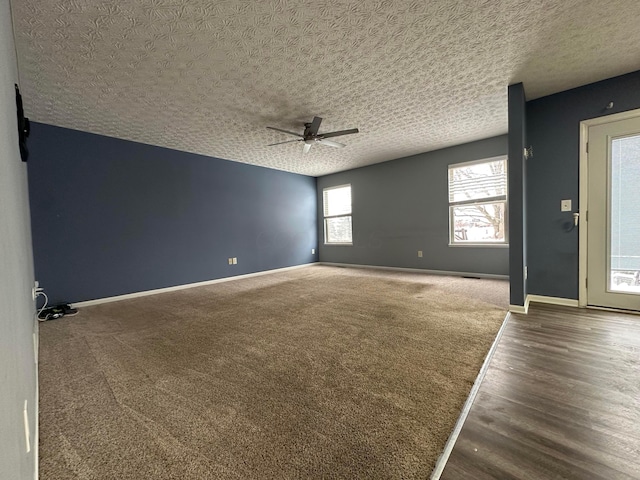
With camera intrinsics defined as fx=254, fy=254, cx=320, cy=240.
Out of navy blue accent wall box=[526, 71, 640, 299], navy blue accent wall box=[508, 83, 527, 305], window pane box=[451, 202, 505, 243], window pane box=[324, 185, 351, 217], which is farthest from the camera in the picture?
window pane box=[324, 185, 351, 217]

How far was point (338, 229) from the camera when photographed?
22.6 feet

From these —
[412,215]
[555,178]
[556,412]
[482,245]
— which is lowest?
[556,412]

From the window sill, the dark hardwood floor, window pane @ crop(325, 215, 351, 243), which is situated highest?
window pane @ crop(325, 215, 351, 243)

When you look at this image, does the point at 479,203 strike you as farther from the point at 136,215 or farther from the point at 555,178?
the point at 136,215

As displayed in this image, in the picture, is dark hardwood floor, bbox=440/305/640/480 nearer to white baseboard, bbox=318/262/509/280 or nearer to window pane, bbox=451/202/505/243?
white baseboard, bbox=318/262/509/280

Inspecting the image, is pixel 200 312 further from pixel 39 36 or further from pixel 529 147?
pixel 529 147

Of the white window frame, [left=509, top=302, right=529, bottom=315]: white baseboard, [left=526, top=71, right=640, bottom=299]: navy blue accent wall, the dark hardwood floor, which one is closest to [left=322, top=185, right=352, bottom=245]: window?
the white window frame

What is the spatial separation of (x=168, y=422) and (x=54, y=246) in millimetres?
3563

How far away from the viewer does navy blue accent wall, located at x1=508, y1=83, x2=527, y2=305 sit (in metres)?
2.75

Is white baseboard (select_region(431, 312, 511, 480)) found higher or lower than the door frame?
lower

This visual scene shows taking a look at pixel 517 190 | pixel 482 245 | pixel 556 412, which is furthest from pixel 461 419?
pixel 482 245

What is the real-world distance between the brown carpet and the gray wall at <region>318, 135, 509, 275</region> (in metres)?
2.10

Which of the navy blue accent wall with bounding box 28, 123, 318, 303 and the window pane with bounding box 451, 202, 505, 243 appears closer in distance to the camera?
the navy blue accent wall with bounding box 28, 123, 318, 303

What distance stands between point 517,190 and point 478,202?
2005mm
